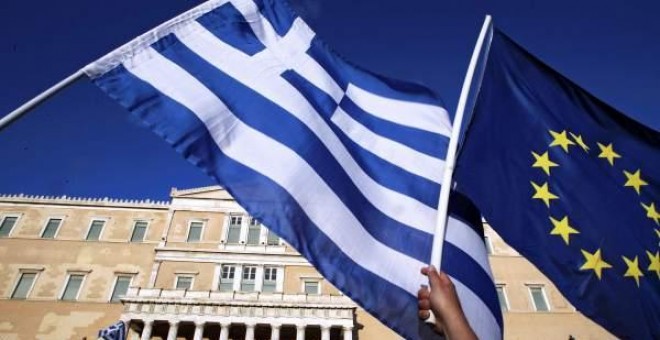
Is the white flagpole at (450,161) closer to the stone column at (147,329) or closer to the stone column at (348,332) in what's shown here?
the stone column at (348,332)

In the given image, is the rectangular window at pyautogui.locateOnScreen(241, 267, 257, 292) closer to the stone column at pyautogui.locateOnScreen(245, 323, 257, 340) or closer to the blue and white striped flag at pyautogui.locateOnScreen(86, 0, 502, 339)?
the stone column at pyautogui.locateOnScreen(245, 323, 257, 340)

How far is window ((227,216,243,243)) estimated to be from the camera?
3055cm

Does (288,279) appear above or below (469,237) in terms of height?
above

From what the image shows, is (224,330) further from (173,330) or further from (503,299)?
(503,299)

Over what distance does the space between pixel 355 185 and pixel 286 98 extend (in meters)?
1.16

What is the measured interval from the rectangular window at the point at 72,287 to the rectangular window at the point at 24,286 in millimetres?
2319

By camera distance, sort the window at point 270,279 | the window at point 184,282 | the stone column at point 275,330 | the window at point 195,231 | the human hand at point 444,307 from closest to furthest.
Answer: the human hand at point 444,307, the stone column at point 275,330, the window at point 184,282, the window at point 270,279, the window at point 195,231

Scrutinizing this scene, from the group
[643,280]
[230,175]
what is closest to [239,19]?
[230,175]

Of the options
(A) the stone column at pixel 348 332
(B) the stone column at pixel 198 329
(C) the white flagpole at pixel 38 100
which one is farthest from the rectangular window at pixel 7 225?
(C) the white flagpole at pixel 38 100

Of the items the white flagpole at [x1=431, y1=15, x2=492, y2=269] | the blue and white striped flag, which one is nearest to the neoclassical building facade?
the blue and white striped flag

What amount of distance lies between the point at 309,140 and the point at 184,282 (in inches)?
1055

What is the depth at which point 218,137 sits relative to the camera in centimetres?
394

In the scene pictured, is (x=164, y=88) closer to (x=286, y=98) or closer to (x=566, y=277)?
(x=286, y=98)

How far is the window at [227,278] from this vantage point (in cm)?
2798
